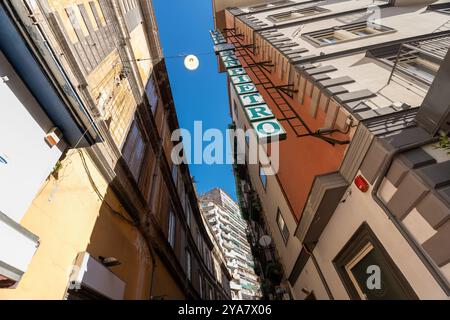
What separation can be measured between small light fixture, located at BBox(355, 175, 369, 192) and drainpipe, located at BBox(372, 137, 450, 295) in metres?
0.26

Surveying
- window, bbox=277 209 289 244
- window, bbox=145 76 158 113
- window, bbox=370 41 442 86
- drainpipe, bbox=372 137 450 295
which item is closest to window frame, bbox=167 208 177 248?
window, bbox=277 209 289 244

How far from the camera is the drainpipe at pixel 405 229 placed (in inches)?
119

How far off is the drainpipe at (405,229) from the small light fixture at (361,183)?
26 centimetres

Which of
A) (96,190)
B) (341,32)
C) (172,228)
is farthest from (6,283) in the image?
(341,32)

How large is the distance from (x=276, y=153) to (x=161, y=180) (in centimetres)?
728

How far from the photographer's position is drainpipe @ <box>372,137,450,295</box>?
3.01 m

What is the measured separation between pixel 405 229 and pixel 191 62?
27.9 feet

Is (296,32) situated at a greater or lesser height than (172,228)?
greater

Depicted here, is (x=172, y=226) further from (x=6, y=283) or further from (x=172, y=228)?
(x=6, y=283)

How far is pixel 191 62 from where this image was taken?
8.57 m

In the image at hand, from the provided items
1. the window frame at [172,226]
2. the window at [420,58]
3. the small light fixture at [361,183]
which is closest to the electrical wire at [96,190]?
the window frame at [172,226]

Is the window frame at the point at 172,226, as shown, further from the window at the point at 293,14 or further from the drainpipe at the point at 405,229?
the window at the point at 293,14
